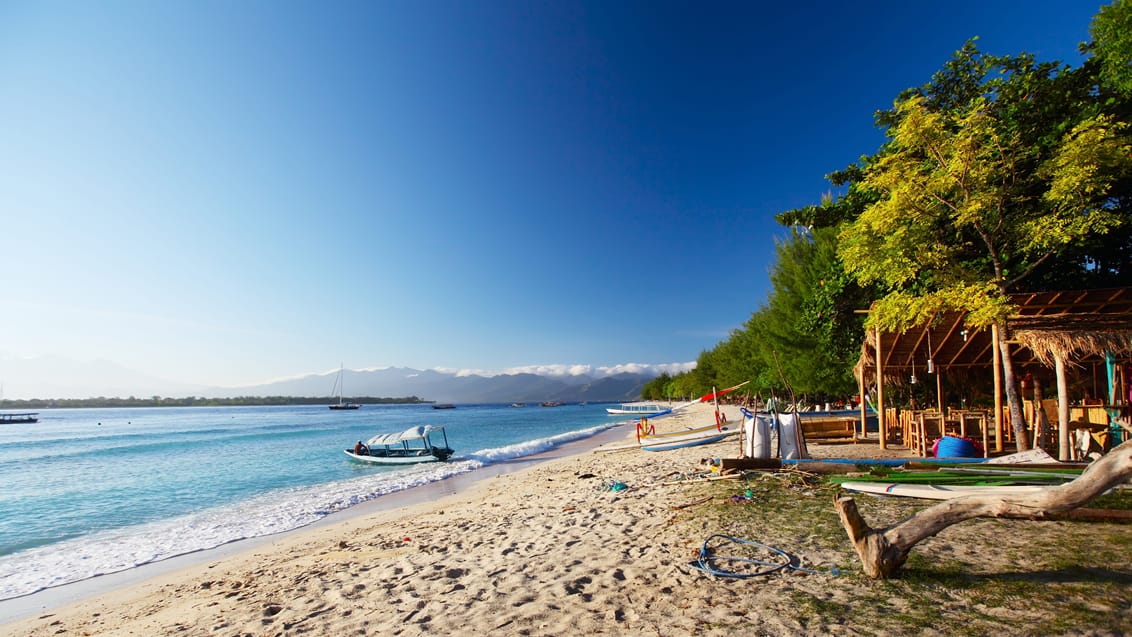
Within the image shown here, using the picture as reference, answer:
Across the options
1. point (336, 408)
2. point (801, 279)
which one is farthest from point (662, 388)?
point (801, 279)

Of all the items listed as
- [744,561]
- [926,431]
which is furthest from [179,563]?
[926,431]

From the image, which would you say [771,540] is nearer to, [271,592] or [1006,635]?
[1006,635]

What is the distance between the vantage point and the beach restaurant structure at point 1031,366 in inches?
331

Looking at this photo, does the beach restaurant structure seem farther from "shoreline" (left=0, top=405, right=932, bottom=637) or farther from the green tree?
"shoreline" (left=0, top=405, right=932, bottom=637)

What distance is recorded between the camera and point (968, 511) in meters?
4.08

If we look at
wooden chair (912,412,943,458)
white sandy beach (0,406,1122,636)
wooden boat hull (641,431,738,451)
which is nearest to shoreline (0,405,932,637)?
white sandy beach (0,406,1122,636)

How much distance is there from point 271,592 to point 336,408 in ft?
480

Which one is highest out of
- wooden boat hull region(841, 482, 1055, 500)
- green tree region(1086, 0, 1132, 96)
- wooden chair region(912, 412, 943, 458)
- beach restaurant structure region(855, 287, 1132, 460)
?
green tree region(1086, 0, 1132, 96)

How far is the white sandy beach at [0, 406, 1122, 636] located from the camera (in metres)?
3.98

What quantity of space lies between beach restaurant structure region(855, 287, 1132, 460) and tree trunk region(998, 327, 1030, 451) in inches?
7.4

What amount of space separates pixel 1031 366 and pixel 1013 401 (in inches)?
267

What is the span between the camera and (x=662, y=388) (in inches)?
4710

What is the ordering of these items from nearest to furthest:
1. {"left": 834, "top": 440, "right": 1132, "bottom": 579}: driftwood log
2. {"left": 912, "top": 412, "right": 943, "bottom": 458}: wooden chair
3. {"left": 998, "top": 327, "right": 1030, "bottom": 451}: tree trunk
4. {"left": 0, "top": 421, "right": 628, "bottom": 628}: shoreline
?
{"left": 834, "top": 440, "right": 1132, "bottom": 579}: driftwood log → {"left": 0, "top": 421, "right": 628, "bottom": 628}: shoreline → {"left": 998, "top": 327, "right": 1030, "bottom": 451}: tree trunk → {"left": 912, "top": 412, "right": 943, "bottom": 458}: wooden chair

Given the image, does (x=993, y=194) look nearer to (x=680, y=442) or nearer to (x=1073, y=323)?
(x=1073, y=323)
